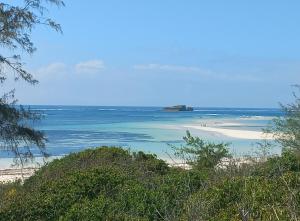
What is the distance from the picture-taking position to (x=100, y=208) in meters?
8.70

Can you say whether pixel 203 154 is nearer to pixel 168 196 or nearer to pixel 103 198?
pixel 168 196

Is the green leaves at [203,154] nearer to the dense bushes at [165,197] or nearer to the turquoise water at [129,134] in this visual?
the turquoise water at [129,134]

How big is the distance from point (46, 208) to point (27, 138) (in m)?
5.65

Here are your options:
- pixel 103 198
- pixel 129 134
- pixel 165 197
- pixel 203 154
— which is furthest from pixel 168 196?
pixel 129 134

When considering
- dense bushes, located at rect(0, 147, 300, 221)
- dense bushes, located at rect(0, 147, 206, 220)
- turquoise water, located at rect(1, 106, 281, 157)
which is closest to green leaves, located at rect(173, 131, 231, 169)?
turquoise water, located at rect(1, 106, 281, 157)

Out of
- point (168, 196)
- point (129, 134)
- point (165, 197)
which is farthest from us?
point (129, 134)

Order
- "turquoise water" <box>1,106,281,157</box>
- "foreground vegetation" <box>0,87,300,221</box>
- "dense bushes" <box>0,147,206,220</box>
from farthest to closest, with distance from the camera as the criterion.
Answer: "turquoise water" <box>1,106,281,157</box> → "dense bushes" <box>0,147,206,220</box> → "foreground vegetation" <box>0,87,300,221</box>

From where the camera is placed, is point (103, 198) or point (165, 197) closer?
point (165, 197)

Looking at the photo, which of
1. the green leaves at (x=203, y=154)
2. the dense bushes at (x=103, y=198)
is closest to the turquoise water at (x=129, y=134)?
the green leaves at (x=203, y=154)

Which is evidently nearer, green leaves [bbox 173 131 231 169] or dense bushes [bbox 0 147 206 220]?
dense bushes [bbox 0 147 206 220]

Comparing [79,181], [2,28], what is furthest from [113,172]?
[2,28]

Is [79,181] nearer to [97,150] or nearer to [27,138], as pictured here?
[27,138]

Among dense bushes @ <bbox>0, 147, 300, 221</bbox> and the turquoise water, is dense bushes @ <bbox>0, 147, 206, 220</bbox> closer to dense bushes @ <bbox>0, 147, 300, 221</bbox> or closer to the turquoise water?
dense bushes @ <bbox>0, 147, 300, 221</bbox>

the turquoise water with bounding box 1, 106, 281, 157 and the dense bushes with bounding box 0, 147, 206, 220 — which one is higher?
the dense bushes with bounding box 0, 147, 206, 220
